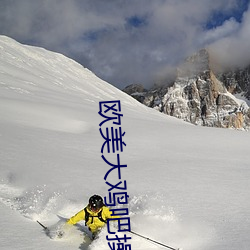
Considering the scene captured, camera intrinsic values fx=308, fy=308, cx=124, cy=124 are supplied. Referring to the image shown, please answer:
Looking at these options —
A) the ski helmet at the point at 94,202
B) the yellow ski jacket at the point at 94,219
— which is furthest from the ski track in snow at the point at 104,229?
the ski helmet at the point at 94,202

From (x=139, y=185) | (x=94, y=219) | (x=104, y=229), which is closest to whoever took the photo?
(x=104, y=229)

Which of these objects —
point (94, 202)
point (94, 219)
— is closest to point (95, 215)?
point (94, 219)

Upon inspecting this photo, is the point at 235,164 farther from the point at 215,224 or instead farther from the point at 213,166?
the point at 215,224

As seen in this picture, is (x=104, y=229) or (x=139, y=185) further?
(x=139, y=185)

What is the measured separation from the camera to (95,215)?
5.80m

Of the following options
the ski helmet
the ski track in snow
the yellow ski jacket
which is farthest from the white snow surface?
the ski helmet

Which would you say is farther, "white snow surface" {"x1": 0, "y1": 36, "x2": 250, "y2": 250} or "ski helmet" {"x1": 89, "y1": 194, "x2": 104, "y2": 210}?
"ski helmet" {"x1": 89, "y1": 194, "x2": 104, "y2": 210}

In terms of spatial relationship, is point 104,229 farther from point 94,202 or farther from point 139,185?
point 139,185

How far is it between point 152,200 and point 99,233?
1.78m

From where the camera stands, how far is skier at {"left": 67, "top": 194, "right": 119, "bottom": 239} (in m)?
5.71

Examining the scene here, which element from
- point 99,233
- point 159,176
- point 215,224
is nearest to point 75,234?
point 99,233

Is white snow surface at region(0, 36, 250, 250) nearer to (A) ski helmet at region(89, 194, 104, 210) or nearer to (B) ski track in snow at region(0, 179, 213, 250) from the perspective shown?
(B) ski track in snow at region(0, 179, 213, 250)

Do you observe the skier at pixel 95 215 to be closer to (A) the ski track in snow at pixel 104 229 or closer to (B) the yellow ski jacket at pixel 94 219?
(B) the yellow ski jacket at pixel 94 219

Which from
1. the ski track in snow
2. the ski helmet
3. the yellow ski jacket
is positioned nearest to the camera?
the ski track in snow
